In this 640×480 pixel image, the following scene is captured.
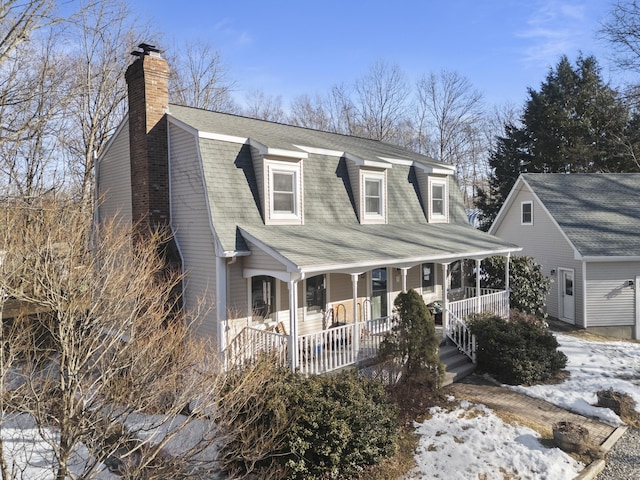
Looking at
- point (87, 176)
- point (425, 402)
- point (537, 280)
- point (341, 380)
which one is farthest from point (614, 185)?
point (87, 176)

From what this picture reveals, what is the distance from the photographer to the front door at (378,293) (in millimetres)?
14188

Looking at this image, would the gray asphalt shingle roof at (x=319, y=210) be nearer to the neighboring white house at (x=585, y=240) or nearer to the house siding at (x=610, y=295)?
the neighboring white house at (x=585, y=240)

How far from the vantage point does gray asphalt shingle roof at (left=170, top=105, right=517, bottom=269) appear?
1023 centimetres

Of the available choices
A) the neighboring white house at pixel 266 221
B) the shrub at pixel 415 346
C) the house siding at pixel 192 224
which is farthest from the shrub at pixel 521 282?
the house siding at pixel 192 224

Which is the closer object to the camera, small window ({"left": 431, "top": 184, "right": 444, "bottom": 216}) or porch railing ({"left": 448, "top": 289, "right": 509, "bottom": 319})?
porch railing ({"left": 448, "top": 289, "right": 509, "bottom": 319})

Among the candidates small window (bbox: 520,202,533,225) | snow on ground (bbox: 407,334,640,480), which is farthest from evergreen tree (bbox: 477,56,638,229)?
snow on ground (bbox: 407,334,640,480)

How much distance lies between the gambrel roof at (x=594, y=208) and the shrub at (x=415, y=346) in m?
11.4

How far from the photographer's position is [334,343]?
36.6 ft

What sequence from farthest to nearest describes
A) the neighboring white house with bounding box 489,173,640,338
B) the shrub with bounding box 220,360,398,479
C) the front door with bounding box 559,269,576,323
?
the front door with bounding box 559,269,576,323, the neighboring white house with bounding box 489,173,640,338, the shrub with bounding box 220,360,398,479

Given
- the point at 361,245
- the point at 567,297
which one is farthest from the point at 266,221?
the point at 567,297

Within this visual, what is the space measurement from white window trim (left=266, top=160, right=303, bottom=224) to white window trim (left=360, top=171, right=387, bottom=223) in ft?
8.46

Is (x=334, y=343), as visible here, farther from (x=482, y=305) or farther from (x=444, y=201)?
(x=444, y=201)

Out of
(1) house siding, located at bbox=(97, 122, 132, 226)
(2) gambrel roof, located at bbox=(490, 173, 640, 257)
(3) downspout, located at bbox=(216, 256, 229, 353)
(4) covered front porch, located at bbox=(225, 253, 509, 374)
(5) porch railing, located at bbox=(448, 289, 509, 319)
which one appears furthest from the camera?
(2) gambrel roof, located at bbox=(490, 173, 640, 257)

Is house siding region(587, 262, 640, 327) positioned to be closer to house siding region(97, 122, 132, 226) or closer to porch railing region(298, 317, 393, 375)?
porch railing region(298, 317, 393, 375)
